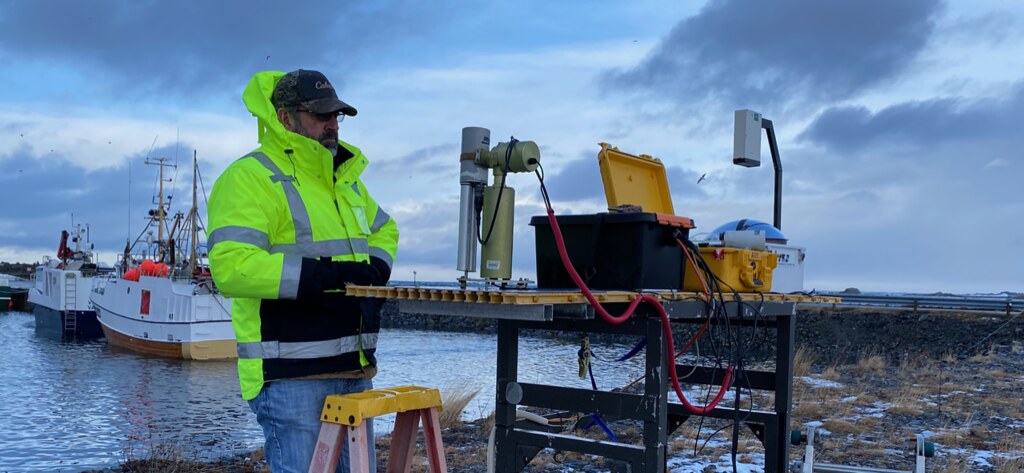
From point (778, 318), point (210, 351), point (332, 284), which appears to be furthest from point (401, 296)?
point (210, 351)

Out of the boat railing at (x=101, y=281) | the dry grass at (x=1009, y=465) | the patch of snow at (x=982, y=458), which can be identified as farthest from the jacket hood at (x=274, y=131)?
the boat railing at (x=101, y=281)

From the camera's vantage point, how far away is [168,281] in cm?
3152

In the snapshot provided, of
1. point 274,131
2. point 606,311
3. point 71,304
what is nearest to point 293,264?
point 274,131

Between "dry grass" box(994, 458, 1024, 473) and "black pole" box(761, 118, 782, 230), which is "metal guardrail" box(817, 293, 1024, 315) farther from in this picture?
"black pole" box(761, 118, 782, 230)

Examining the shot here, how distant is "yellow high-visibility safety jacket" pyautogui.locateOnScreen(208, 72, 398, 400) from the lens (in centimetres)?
274

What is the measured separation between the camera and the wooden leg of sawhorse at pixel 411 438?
3182 millimetres

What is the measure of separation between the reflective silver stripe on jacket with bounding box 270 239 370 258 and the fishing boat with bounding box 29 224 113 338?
46.2 m

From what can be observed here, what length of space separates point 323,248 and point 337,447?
2.38 ft

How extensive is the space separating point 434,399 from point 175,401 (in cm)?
1798

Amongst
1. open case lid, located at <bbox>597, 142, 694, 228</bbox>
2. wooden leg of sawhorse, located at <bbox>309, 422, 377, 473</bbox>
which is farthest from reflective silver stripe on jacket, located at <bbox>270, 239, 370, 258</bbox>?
open case lid, located at <bbox>597, 142, 694, 228</bbox>

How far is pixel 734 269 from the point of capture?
427cm

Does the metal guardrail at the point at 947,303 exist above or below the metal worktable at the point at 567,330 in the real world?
below

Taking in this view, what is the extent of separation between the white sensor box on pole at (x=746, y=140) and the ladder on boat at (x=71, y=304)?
149ft

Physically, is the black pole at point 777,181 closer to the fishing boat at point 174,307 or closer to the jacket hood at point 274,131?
the jacket hood at point 274,131
